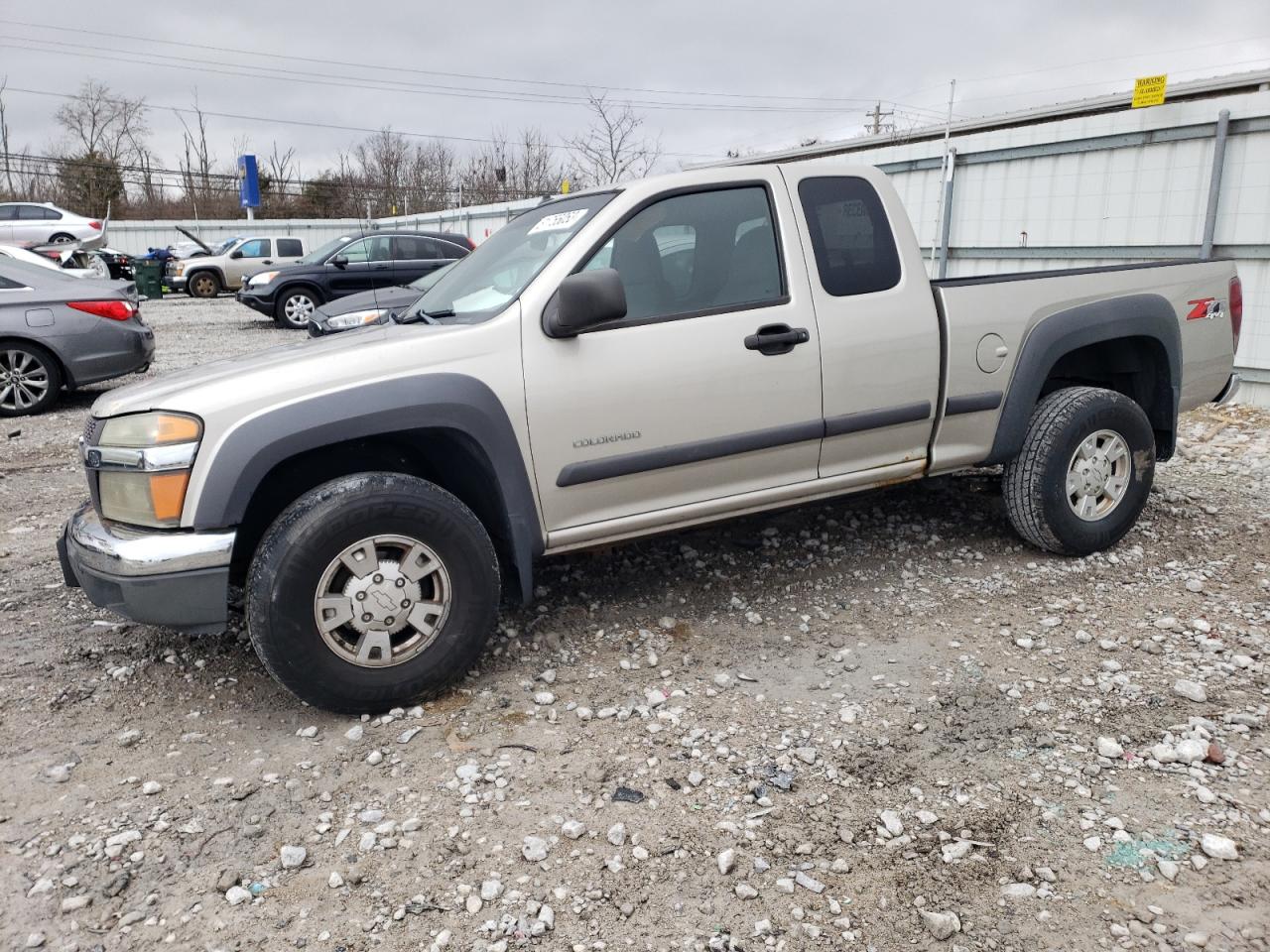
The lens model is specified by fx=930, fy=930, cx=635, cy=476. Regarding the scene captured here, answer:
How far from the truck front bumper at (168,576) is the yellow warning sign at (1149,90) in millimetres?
9157

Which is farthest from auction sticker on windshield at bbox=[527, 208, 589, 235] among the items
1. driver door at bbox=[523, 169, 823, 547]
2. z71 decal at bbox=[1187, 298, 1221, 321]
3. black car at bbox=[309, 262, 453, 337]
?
black car at bbox=[309, 262, 453, 337]

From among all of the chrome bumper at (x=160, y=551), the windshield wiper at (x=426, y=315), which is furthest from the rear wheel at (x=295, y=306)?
the chrome bumper at (x=160, y=551)

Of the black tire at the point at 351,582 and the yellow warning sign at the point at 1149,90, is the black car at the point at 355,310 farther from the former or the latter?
the yellow warning sign at the point at 1149,90

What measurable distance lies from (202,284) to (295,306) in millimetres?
9899

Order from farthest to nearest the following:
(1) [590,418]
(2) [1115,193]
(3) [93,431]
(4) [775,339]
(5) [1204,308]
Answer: (2) [1115,193] → (5) [1204,308] → (4) [775,339] → (1) [590,418] → (3) [93,431]

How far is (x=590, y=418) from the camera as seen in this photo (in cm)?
342

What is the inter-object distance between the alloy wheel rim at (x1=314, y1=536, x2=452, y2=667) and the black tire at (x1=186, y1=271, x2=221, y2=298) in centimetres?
2356

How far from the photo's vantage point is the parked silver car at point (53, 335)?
8.47 m

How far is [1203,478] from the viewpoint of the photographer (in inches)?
236

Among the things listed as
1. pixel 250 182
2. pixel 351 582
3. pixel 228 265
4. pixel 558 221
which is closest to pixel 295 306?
pixel 228 265

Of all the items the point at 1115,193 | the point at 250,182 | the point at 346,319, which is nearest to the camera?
the point at 1115,193

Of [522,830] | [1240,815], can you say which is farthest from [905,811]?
[522,830]

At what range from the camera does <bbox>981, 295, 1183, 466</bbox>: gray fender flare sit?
4277mm

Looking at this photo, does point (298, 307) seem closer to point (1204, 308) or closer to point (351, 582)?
point (351, 582)
